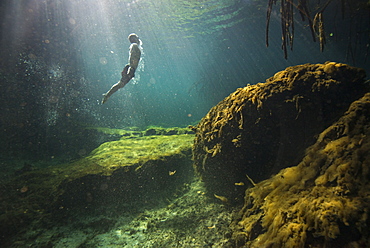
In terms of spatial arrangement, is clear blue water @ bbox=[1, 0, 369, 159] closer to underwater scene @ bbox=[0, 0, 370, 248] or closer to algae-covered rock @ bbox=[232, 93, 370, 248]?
underwater scene @ bbox=[0, 0, 370, 248]

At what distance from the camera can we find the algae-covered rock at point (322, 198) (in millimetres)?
1765

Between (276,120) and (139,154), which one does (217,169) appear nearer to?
(276,120)

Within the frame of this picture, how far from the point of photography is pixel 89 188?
482 centimetres

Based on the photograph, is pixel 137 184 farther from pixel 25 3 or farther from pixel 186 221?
pixel 25 3

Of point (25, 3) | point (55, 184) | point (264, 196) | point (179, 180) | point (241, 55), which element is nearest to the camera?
point (264, 196)

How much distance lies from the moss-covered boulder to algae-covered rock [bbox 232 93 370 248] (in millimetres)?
2807

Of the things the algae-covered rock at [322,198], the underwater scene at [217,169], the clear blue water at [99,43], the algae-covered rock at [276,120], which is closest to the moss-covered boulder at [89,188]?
the underwater scene at [217,169]

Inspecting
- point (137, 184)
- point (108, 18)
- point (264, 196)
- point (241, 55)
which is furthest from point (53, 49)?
point (241, 55)

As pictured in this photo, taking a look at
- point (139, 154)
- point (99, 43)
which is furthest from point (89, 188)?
point (99, 43)

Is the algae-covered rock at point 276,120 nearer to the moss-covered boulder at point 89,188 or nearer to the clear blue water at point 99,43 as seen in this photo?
the clear blue water at point 99,43

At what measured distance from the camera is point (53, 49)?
1230 centimetres

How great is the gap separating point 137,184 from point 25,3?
41.2 ft

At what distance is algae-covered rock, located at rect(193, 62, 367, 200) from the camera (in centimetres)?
315

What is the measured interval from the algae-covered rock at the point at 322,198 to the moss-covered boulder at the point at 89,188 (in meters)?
2.81
